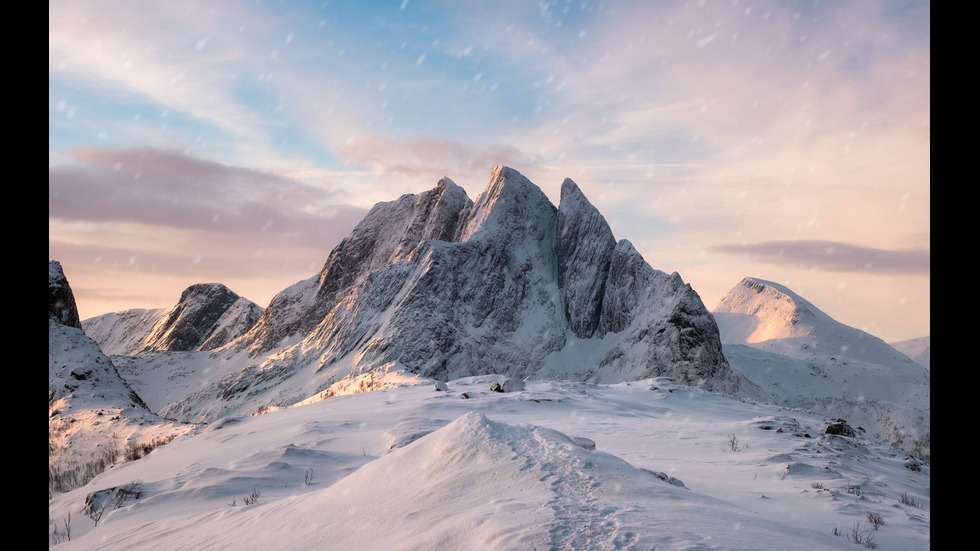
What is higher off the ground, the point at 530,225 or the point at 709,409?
the point at 530,225

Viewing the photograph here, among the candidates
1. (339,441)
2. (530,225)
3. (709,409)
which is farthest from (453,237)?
(339,441)

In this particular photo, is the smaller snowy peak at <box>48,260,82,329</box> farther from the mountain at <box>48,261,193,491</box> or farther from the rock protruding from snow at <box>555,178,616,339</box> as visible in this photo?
the rock protruding from snow at <box>555,178,616,339</box>

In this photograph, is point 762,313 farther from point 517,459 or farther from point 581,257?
point 517,459

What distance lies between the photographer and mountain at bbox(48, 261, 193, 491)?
13766 mm

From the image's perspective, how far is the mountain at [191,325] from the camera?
10312 centimetres

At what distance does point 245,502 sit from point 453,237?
253 ft

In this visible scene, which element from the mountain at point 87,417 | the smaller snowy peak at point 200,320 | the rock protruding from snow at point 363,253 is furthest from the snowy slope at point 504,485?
the smaller snowy peak at point 200,320


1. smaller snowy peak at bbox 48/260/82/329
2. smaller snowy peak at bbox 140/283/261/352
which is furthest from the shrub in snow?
smaller snowy peak at bbox 140/283/261/352

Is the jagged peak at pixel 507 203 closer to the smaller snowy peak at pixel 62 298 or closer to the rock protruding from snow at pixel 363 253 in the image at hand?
the rock protruding from snow at pixel 363 253

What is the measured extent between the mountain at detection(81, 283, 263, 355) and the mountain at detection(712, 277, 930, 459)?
77.8 m

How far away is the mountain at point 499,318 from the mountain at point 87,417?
31397 mm

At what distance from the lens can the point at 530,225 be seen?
77000mm
